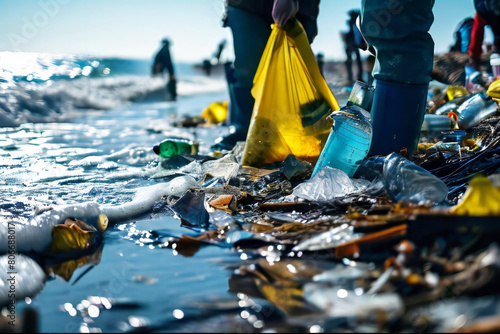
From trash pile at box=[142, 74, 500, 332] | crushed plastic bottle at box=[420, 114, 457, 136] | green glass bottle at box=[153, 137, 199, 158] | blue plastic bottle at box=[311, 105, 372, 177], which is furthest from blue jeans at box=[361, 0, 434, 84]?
green glass bottle at box=[153, 137, 199, 158]

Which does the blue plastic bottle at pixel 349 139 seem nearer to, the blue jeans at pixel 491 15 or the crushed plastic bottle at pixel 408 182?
the crushed plastic bottle at pixel 408 182

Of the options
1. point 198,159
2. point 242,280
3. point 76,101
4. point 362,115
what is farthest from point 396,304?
point 76,101

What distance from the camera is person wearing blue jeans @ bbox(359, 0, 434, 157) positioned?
6.37ft

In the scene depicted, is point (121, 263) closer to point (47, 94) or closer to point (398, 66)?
point (398, 66)

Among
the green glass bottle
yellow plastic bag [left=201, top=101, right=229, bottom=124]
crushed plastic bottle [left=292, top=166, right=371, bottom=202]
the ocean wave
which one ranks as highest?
crushed plastic bottle [left=292, top=166, right=371, bottom=202]

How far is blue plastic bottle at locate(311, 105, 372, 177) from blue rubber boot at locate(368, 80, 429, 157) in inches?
4.9

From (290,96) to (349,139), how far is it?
513mm

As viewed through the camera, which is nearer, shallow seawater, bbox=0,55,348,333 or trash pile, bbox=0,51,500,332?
trash pile, bbox=0,51,500,332

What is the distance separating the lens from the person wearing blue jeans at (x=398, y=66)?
1941mm

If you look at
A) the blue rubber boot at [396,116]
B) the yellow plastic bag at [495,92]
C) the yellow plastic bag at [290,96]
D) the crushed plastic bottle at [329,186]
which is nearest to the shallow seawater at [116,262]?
the crushed plastic bottle at [329,186]

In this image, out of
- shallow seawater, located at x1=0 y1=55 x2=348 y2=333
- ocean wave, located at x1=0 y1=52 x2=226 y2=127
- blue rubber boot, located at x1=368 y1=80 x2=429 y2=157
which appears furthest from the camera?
ocean wave, located at x1=0 y1=52 x2=226 y2=127

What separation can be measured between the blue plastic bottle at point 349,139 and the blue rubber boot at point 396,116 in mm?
123

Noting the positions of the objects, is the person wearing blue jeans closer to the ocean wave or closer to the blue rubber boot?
the blue rubber boot

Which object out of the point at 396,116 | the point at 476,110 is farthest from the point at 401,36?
the point at 476,110
